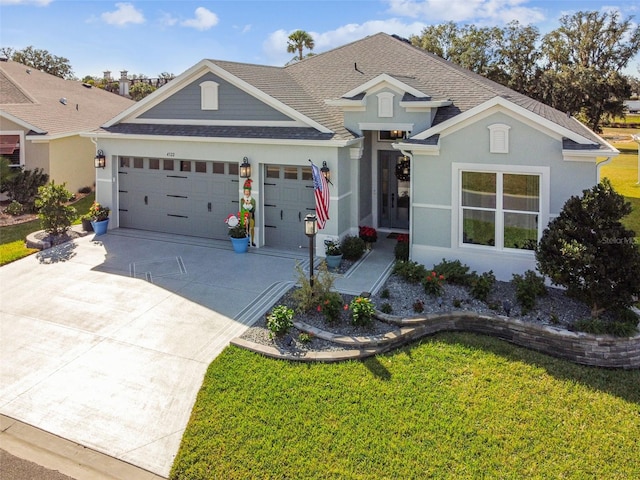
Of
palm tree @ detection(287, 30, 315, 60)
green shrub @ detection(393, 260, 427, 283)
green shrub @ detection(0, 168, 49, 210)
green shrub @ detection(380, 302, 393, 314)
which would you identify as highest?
palm tree @ detection(287, 30, 315, 60)

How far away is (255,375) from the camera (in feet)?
25.5

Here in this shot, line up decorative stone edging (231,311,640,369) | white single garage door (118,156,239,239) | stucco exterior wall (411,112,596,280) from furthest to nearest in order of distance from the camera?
white single garage door (118,156,239,239) < stucco exterior wall (411,112,596,280) < decorative stone edging (231,311,640,369)

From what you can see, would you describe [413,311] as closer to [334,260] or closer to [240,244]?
[334,260]

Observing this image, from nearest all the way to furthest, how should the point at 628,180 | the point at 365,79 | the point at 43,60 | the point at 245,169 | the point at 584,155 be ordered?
1. the point at 584,155
2. the point at 245,169
3. the point at 365,79
4. the point at 628,180
5. the point at 43,60

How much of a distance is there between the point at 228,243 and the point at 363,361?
7.73 meters

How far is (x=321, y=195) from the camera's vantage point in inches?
476

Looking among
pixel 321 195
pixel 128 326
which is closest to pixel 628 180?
pixel 321 195

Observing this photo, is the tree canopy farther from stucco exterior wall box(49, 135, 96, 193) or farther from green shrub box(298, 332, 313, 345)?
green shrub box(298, 332, 313, 345)

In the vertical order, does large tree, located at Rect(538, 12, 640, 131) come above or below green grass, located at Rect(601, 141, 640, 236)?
above

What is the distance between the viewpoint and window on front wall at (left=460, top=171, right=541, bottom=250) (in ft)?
36.4

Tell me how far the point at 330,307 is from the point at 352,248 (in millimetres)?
3864

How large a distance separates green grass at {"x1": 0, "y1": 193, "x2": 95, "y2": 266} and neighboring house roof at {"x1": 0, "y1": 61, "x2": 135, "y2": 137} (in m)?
4.39

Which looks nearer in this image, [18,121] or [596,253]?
[596,253]

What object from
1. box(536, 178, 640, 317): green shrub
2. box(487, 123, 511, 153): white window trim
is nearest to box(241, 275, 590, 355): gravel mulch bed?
box(536, 178, 640, 317): green shrub
